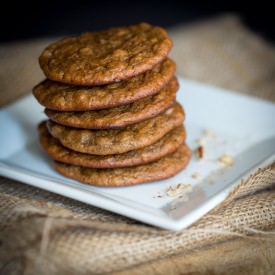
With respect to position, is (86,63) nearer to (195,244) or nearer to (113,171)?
(113,171)

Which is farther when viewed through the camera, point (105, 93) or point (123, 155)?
point (123, 155)

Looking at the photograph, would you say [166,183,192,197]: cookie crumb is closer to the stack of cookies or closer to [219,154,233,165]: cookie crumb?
the stack of cookies

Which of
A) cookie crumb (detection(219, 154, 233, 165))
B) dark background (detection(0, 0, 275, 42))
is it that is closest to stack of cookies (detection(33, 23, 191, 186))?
cookie crumb (detection(219, 154, 233, 165))

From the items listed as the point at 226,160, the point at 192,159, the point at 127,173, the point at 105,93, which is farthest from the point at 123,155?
the point at 226,160

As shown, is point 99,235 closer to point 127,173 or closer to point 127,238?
point 127,238

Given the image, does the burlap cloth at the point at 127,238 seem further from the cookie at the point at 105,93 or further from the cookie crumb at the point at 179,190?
the cookie at the point at 105,93

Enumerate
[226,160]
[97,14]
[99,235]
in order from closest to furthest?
1. [99,235]
2. [226,160]
3. [97,14]

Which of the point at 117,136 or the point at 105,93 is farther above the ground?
the point at 105,93

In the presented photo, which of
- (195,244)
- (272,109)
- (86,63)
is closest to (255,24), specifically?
(272,109)
